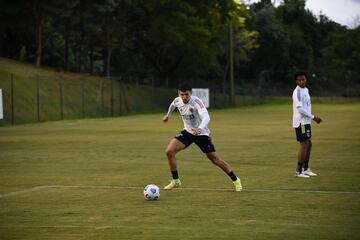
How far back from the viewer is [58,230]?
33.7ft

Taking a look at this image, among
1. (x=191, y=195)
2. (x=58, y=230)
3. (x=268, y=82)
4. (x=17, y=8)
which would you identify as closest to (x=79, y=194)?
(x=191, y=195)

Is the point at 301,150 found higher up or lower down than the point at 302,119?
lower down

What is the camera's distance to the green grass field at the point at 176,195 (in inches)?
404

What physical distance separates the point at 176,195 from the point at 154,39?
61222 millimetres

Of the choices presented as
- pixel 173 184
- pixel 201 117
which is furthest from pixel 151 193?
pixel 201 117

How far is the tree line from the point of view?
211 ft

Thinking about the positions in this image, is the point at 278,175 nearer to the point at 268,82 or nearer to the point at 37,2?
the point at 37,2

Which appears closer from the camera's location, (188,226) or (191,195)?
(188,226)

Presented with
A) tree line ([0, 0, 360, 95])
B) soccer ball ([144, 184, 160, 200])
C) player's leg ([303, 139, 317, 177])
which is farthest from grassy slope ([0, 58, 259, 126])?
soccer ball ([144, 184, 160, 200])

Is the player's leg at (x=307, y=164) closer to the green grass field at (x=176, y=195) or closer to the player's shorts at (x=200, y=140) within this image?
the green grass field at (x=176, y=195)

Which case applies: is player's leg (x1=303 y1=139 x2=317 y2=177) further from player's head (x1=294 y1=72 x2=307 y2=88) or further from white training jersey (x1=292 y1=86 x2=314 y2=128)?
player's head (x1=294 y1=72 x2=307 y2=88)

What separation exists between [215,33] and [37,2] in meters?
23.4

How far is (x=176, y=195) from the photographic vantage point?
1375 cm

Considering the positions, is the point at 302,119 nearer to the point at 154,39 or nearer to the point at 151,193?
the point at 151,193
